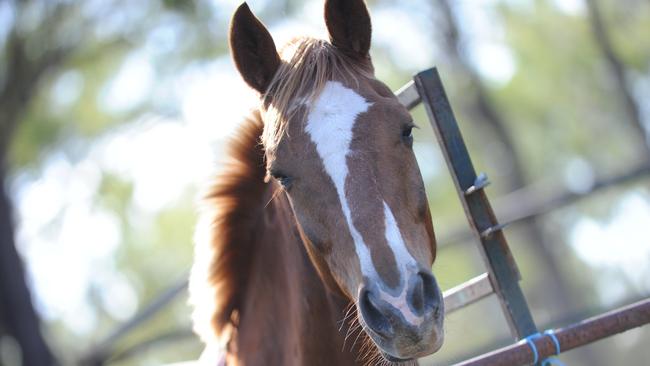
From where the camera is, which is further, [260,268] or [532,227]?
[532,227]

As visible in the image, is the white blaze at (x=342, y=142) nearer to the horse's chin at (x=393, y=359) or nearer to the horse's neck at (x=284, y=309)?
the horse's chin at (x=393, y=359)

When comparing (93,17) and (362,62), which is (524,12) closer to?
(93,17)

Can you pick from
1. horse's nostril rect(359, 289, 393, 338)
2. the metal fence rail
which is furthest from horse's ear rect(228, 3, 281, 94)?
horse's nostril rect(359, 289, 393, 338)

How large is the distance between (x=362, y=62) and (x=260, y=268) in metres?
0.84

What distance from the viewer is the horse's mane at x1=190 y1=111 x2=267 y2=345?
3500mm

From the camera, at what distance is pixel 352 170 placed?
274 cm

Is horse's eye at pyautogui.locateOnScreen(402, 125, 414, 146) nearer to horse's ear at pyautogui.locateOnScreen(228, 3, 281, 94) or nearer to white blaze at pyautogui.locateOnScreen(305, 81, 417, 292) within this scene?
white blaze at pyautogui.locateOnScreen(305, 81, 417, 292)

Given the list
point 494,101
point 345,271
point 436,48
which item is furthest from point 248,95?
point 494,101

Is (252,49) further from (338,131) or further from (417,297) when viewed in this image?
(417,297)

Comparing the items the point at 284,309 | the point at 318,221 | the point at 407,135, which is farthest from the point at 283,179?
the point at 284,309

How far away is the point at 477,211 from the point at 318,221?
0.89 m

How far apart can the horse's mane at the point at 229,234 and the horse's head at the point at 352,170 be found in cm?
35

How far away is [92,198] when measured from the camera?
1322 cm

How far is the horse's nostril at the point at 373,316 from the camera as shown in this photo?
2521 millimetres
